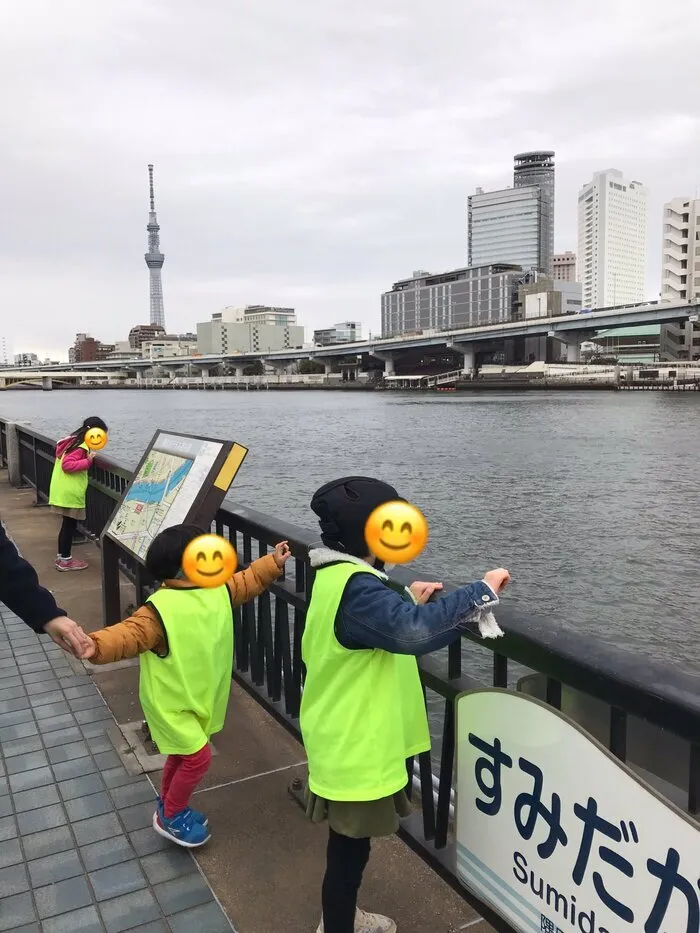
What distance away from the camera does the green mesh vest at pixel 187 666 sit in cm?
277

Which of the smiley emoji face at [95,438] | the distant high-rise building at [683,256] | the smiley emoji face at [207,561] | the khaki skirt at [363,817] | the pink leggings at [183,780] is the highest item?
the distant high-rise building at [683,256]

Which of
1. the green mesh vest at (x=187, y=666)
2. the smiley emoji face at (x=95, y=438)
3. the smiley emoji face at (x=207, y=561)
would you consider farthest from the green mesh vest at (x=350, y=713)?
the smiley emoji face at (x=95, y=438)

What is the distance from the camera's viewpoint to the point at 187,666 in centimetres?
280

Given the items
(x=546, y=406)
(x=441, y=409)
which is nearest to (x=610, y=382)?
(x=546, y=406)

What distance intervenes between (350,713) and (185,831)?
1.19m

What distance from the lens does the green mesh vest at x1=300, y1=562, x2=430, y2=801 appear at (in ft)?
7.11

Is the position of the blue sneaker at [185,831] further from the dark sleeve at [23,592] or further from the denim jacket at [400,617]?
the denim jacket at [400,617]

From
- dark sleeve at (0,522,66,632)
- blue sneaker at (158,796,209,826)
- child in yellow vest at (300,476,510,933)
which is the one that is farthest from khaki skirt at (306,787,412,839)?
dark sleeve at (0,522,66,632)

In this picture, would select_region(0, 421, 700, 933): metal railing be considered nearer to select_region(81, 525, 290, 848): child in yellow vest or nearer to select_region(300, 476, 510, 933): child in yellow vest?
select_region(300, 476, 510, 933): child in yellow vest

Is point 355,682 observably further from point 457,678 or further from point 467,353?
point 467,353

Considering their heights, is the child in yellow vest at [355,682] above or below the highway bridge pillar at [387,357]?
below

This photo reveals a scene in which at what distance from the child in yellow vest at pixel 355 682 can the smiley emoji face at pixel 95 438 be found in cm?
435

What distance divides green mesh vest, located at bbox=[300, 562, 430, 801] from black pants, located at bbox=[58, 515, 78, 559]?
5.06 meters

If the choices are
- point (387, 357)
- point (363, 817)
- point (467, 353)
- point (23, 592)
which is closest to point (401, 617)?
point (363, 817)
